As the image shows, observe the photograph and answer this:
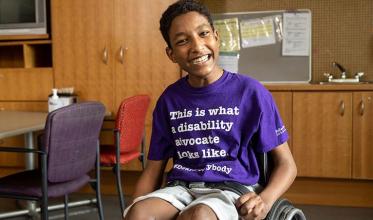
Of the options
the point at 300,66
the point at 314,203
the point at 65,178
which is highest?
the point at 300,66

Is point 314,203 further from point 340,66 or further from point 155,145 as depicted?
point 155,145

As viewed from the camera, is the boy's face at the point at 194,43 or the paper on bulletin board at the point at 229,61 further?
the paper on bulletin board at the point at 229,61

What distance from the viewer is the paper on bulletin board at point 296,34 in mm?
3652

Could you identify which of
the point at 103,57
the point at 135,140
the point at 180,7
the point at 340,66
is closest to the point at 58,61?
the point at 103,57

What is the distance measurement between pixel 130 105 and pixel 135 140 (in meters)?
0.30

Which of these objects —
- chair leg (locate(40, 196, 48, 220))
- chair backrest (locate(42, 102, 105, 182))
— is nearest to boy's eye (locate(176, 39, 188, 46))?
chair backrest (locate(42, 102, 105, 182))

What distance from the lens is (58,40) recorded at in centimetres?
360

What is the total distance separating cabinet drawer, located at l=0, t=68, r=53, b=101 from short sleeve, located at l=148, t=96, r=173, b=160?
2.43 meters

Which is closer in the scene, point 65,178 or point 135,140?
point 65,178

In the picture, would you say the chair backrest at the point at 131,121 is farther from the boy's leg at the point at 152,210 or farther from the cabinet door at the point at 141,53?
the boy's leg at the point at 152,210

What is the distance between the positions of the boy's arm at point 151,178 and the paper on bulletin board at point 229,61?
92.6 inches

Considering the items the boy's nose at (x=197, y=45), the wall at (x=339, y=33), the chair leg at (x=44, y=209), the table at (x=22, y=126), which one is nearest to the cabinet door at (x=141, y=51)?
the table at (x=22, y=126)

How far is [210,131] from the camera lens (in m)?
1.31

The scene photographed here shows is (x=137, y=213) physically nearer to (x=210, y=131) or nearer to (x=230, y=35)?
(x=210, y=131)
